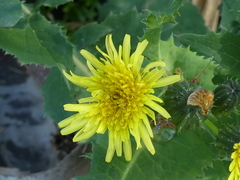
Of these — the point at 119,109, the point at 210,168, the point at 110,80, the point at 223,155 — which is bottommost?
the point at 210,168

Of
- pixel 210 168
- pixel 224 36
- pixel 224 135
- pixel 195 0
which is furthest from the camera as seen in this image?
pixel 195 0

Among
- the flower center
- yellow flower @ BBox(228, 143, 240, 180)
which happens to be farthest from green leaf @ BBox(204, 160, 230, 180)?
the flower center

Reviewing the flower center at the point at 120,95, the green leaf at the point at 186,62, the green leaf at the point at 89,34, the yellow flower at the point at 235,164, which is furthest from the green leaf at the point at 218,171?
→ the green leaf at the point at 89,34

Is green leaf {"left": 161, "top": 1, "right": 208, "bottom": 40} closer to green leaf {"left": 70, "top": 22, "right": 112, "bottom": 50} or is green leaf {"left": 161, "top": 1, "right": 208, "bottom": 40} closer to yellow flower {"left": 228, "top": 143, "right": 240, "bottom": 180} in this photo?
green leaf {"left": 70, "top": 22, "right": 112, "bottom": 50}

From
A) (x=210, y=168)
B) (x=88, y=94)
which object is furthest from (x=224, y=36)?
(x=88, y=94)

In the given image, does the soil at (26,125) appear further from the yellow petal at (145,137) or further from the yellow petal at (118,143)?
the yellow petal at (145,137)

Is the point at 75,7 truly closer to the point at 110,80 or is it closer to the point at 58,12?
the point at 58,12
